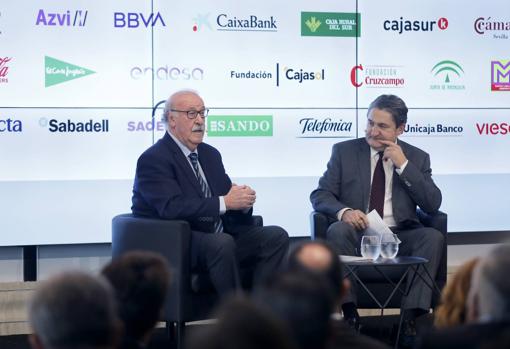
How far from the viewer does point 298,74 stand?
6156 millimetres

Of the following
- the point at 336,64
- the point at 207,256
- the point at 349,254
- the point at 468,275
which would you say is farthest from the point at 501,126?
the point at 468,275

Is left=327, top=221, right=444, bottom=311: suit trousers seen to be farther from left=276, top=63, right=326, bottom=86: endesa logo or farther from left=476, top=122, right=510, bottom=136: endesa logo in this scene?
left=476, top=122, right=510, bottom=136: endesa logo

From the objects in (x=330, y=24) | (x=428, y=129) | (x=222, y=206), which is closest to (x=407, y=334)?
(x=222, y=206)

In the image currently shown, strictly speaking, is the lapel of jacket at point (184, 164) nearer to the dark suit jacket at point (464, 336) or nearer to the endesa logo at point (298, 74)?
the endesa logo at point (298, 74)

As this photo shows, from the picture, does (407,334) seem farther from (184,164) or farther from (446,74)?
(446,74)

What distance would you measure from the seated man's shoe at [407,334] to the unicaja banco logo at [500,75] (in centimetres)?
205

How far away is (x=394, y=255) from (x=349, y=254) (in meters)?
0.31

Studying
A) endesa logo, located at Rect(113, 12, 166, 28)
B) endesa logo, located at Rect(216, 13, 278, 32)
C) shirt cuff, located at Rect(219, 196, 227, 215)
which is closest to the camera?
shirt cuff, located at Rect(219, 196, 227, 215)

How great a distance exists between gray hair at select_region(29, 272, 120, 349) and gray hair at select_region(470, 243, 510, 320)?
93 centimetres

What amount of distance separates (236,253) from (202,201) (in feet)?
1.27

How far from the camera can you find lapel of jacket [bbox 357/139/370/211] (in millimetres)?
5637

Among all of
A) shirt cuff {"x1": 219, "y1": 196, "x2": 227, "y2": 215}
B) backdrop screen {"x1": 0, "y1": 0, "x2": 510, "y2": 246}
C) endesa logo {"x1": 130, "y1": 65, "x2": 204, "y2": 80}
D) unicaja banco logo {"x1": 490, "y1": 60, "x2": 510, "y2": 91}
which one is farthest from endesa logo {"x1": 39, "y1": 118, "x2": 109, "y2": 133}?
unicaja banco logo {"x1": 490, "y1": 60, "x2": 510, "y2": 91}

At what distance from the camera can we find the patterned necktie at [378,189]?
18.5 feet

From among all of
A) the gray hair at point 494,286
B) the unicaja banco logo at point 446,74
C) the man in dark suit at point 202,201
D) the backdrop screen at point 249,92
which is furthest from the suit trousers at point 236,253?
the gray hair at point 494,286
